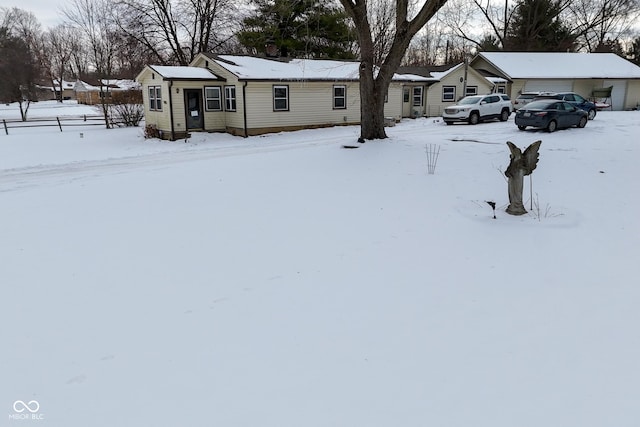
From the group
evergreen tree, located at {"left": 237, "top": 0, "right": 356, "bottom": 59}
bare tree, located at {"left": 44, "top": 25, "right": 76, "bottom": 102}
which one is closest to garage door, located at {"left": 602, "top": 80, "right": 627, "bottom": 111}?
evergreen tree, located at {"left": 237, "top": 0, "right": 356, "bottom": 59}

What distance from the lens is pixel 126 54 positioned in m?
31.3

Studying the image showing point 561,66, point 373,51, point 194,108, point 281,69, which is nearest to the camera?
point 373,51

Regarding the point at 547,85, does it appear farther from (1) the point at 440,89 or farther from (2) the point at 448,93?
(1) the point at 440,89

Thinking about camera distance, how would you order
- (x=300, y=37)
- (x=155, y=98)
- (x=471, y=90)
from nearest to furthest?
1. (x=155, y=98)
2. (x=471, y=90)
3. (x=300, y=37)

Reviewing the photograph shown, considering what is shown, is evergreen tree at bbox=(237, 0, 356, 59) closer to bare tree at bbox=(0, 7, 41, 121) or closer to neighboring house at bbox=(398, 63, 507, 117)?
neighboring house at bbox=(398, 63, 507, 117)

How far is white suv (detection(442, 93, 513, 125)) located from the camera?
23.1 metres

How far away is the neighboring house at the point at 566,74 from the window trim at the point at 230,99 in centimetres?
2004

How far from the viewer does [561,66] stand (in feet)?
109

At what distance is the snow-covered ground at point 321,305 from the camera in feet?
10.3

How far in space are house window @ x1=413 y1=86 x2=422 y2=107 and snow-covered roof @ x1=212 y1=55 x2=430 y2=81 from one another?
4.89 m

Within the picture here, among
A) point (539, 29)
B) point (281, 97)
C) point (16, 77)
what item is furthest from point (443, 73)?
point (16, 77)

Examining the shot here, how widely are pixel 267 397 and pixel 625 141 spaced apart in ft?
51.0

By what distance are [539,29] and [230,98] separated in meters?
34.7

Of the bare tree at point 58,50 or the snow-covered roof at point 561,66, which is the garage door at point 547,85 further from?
the bare tree at point 58,50
